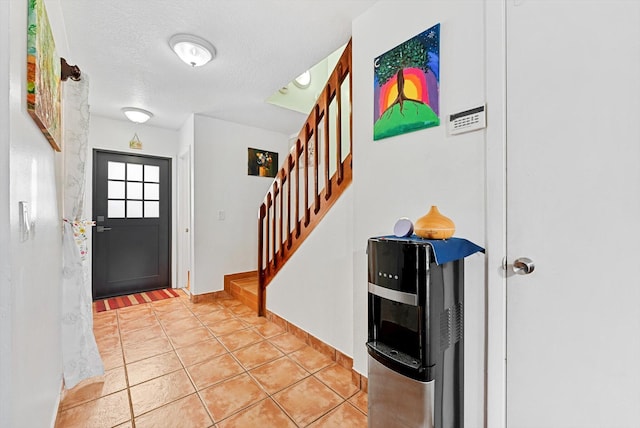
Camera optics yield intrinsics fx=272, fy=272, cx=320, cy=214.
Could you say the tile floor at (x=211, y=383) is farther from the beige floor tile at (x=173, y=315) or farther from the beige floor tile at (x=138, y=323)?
the beige floor tile at (x=173, y=315)

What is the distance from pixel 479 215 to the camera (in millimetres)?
1250

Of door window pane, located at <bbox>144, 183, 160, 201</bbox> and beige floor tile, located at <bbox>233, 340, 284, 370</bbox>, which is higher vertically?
door window pane, located at <bbox>144, 183, 160, 201</bbox>

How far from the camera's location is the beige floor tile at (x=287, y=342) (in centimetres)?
237

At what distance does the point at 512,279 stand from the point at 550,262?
6.0 inches

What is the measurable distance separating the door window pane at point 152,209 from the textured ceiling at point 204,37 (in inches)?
54.3

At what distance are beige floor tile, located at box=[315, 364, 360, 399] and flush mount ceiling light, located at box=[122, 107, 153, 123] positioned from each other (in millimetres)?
3573

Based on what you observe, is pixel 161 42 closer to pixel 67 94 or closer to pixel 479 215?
pixel 67 94

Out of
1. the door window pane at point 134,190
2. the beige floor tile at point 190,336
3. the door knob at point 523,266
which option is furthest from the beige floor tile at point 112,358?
the door knob at point 523,266

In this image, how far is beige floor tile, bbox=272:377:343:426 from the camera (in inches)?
62.5

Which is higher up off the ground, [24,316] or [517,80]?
[517,80]

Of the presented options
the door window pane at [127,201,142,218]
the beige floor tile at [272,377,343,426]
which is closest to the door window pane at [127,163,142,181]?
the door window pane at [127,201,142,218]

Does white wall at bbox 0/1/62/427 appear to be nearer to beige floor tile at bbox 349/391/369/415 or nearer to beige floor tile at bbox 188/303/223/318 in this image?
beige floor tile at bbox 349/391/369/415

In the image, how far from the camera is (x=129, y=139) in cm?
384

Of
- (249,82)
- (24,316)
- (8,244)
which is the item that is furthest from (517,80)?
(249,82)
